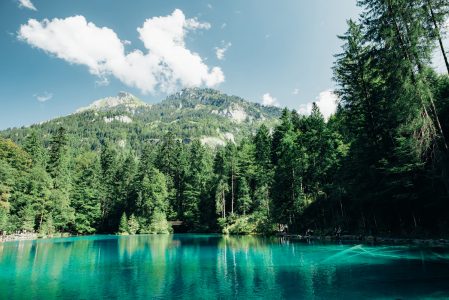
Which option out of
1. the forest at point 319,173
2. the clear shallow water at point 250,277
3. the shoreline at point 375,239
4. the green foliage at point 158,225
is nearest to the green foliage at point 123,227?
the forest at point 319,173

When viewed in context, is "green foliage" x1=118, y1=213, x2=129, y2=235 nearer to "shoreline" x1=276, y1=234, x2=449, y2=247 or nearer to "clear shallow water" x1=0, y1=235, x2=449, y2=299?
"shoreline" x1=276, y1=234, x2=449, y2=247

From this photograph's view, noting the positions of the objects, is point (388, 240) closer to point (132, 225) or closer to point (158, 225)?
point (158, 225)

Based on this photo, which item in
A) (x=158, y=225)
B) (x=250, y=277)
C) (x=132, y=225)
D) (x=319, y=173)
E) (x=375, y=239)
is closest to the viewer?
(x=250, y=277)

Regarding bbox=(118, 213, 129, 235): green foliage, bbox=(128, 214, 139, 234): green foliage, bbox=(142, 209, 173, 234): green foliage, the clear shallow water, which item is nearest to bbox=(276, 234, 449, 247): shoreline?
the clear shallow water

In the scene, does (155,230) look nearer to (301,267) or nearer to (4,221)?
(4,221)

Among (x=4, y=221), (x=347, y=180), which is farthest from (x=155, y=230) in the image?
(x=347, y=180)

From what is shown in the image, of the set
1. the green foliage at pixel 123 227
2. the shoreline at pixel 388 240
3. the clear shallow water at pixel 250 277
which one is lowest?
the clear shallow water at pixel 250 277

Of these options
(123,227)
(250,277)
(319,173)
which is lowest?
(250,277)

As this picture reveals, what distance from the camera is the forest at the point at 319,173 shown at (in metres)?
19.1

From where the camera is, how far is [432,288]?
1170 cm

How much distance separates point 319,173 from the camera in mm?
41938

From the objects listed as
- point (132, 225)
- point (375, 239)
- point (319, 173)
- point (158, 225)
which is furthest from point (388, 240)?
point (132, 225)

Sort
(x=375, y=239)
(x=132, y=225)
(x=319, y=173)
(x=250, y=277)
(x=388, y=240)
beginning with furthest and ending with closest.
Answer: (x=132, y=225) < (x=319, y=173) < (x=375, y=239) < (x=388, y=240) < (x=250, y=277)

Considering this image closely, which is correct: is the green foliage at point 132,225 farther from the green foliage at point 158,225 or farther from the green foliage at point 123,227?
the green foliage at point 158,225
